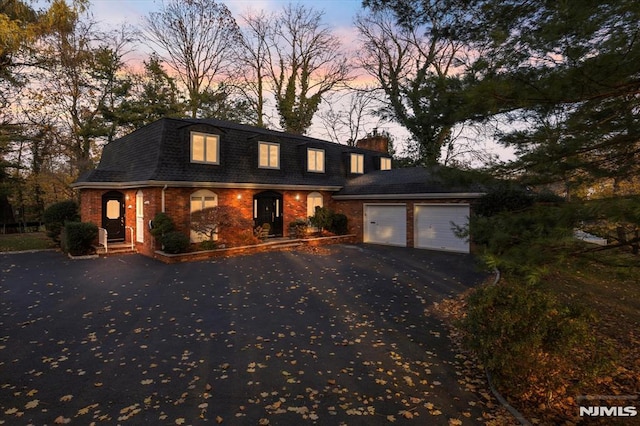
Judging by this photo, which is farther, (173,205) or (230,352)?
(173,205)

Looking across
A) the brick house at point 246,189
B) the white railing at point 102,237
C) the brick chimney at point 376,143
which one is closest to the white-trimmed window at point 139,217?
the brick house at point 246,189

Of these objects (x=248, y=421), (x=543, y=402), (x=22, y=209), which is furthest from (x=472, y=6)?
(x=22, y=209)

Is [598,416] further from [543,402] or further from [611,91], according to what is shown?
[611,91]

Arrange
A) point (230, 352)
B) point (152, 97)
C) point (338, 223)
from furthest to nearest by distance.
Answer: point (152, 97), point (338, 223), point (230, 352)

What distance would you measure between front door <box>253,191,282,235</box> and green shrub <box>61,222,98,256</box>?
6.74 m

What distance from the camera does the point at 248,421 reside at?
3.34 metres

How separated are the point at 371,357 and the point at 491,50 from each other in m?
4.49

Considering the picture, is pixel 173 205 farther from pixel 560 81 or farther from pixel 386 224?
pixel 560 81

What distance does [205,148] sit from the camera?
48.5 feet

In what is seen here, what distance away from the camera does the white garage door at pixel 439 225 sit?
47.7 ft

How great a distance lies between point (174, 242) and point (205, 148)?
479 centimetres

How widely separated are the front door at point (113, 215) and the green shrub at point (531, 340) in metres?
16.4

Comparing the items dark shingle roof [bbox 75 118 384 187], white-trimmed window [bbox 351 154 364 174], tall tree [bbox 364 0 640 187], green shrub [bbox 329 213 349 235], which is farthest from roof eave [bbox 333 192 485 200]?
tall tree [bbox 364 0 640 187]

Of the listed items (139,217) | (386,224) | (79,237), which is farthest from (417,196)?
(79,237)
